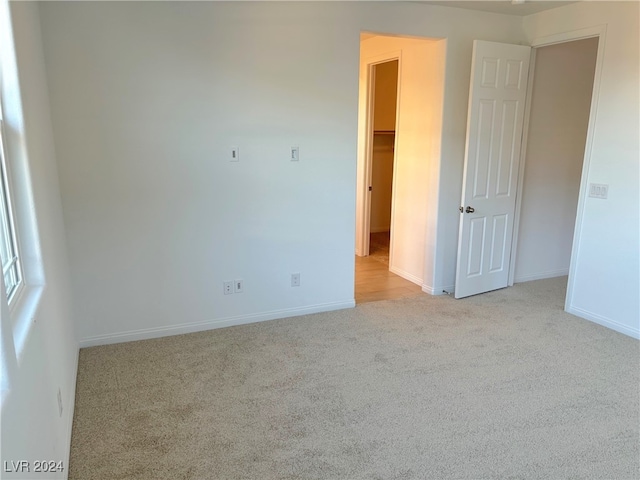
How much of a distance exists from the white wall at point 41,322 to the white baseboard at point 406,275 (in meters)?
3.12

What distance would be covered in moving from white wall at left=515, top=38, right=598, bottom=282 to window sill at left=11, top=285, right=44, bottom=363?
13.9 ft

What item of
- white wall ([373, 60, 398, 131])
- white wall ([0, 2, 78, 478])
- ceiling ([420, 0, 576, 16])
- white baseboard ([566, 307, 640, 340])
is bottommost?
white baseboard ([566, 307, 640, 340])

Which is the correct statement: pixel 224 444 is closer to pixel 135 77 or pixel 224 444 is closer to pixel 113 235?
pixel 113 235

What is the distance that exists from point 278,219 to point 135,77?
1414mm

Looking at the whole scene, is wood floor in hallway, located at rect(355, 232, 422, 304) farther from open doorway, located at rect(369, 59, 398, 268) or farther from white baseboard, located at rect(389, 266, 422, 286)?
open doorway, located at rect(369, 59, 398, 268)

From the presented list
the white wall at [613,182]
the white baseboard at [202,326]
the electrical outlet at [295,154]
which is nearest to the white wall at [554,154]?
the white wall at [613,182]

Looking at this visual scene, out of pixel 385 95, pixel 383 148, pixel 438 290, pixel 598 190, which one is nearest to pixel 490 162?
pixel 598 190

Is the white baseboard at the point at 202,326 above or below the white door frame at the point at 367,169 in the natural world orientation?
below

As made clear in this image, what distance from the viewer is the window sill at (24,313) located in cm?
144

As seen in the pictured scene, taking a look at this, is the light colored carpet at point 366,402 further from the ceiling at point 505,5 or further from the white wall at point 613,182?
the ceiling at point 505,5

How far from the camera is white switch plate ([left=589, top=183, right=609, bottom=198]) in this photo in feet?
11.7

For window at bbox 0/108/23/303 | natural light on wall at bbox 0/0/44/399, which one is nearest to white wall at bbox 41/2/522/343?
natural light on wall at bbox 0/0/44/399

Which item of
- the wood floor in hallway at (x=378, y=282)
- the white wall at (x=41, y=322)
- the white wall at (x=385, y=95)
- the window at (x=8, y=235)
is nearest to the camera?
the white wall at (x=41, y=322)

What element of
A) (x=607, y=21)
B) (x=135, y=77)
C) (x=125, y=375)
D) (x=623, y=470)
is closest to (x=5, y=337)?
(x=125, y=375)
